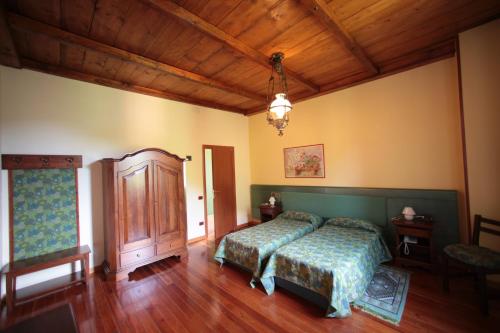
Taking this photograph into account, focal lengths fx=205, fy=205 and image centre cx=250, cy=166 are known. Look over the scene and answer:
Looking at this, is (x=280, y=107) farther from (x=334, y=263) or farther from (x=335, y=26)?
(x=334, y=263)

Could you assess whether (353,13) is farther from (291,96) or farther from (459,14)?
(291,96)

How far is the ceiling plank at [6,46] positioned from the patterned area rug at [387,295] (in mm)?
4153

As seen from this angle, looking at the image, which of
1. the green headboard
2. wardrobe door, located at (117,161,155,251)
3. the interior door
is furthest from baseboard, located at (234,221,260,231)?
wardrobe door, located at (117,161,155,251)

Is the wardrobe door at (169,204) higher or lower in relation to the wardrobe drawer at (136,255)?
higher

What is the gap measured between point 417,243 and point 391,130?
1634 mm

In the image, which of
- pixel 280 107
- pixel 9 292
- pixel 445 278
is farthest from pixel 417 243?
pixel 9 292

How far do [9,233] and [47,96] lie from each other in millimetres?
1731

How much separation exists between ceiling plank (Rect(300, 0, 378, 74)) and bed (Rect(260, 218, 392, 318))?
2372 millimetres

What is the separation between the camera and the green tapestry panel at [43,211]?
2.45m

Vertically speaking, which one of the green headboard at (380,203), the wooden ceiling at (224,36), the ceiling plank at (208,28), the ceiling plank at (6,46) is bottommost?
the green headboard at (380,203)

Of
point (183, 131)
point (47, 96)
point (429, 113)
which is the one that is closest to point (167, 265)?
point (183, 131)

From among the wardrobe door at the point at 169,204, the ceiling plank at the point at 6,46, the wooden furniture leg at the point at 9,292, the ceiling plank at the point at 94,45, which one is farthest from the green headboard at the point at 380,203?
the ceiling plank at the point at 6,46

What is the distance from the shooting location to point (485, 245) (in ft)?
7.45

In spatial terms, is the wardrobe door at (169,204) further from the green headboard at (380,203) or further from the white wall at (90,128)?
the green headboard at (380,203)
